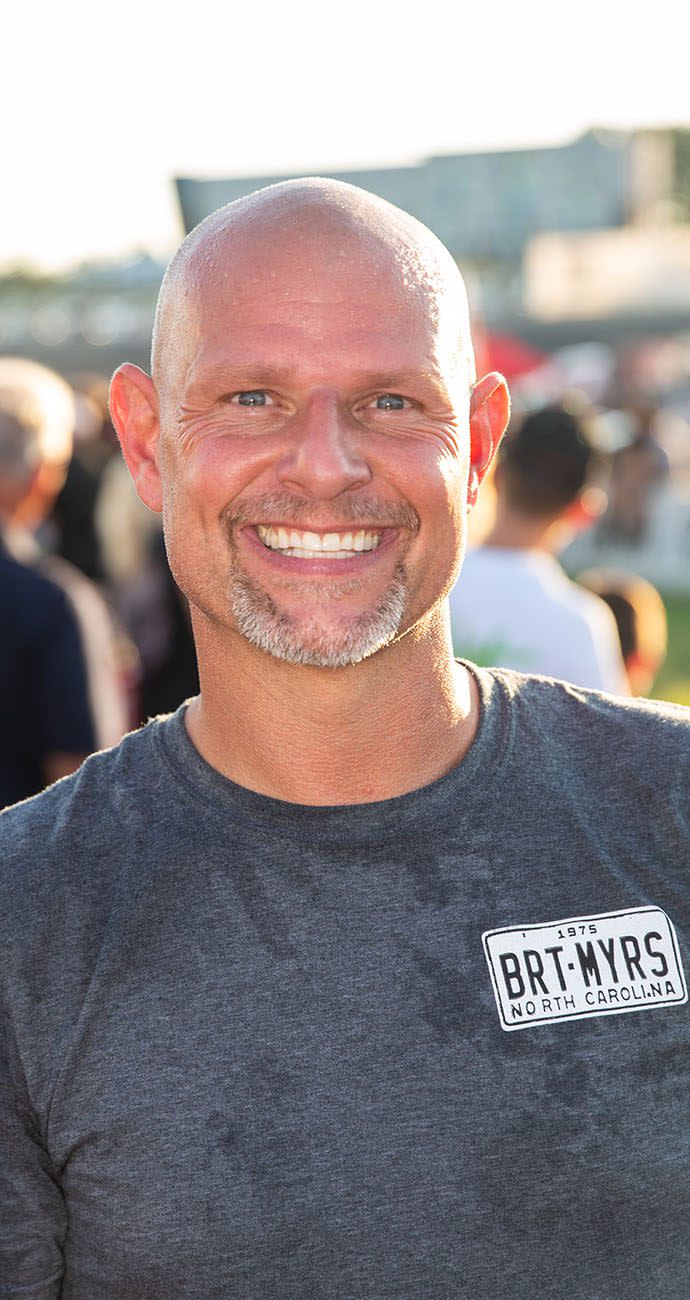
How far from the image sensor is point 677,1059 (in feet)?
5.91

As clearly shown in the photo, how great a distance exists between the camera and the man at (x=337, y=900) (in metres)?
1.73

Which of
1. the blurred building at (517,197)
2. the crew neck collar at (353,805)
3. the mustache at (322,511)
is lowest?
the blurred building at (517,197)

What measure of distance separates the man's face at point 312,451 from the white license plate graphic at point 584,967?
0.40m

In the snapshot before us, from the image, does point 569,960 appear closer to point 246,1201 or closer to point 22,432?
point 246,1201

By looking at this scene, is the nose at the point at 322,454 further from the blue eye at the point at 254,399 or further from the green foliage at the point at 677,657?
the green foliage at the point at 677,657

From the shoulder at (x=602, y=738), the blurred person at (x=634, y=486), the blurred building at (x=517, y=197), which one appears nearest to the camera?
the shoulder at (x=602, y=738)

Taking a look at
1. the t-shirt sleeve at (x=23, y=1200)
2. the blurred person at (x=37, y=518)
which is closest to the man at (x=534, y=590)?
the blurred person at (x=37, y=518)

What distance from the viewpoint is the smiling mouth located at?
1.89 m

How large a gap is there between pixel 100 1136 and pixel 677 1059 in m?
0.67

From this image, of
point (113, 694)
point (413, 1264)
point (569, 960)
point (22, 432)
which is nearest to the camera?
point (413, 1264)

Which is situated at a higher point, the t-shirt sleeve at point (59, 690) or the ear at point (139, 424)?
the ear at point (139, 424)

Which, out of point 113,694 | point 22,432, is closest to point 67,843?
point 113,694

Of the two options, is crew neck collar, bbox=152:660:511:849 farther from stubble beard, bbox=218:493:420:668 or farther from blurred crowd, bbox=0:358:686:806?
blurred crowd, bbox=0:358:686:806

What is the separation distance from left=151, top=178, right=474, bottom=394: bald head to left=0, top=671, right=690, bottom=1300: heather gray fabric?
60cm
